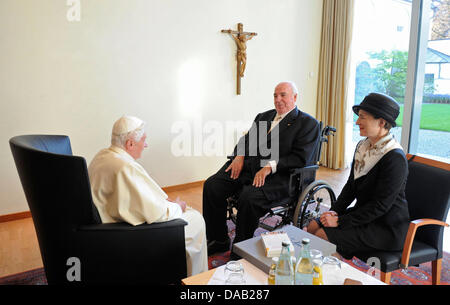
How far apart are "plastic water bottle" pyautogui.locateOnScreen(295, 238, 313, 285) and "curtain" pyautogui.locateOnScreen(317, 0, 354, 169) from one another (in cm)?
419

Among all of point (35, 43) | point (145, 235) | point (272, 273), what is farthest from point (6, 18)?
point (272, 273)

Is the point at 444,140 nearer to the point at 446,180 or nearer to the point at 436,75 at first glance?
the point at 436,75

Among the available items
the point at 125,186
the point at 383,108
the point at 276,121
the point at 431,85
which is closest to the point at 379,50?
the point at 431,85

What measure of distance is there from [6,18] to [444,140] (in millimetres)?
4684

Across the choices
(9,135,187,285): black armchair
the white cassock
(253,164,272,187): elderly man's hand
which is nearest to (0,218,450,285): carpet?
(253,164,272,187): elderly man's hand

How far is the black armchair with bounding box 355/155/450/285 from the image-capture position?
71.4 inches

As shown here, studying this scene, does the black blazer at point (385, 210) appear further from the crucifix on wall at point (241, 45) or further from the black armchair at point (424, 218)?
the crucifix on wall at point (241, 45)

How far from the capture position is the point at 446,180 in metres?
1.89

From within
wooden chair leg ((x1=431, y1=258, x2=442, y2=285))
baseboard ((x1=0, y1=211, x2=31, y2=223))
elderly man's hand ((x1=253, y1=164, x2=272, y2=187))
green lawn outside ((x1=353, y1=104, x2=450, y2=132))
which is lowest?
baseboard ((x1=0, y1=211, x2=31, y2=223))

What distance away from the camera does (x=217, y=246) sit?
2736 millimetres

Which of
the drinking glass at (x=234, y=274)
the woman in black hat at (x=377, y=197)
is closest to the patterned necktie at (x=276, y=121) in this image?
the woman in black hat at (x=377, y=197)

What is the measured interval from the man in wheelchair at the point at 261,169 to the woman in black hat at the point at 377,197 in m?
0.61

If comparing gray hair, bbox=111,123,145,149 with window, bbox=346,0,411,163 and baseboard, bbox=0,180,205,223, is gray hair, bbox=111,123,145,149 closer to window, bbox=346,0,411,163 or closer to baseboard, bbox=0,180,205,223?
baseboard, bbox=0,180,205,223

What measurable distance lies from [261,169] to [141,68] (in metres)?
1.83
